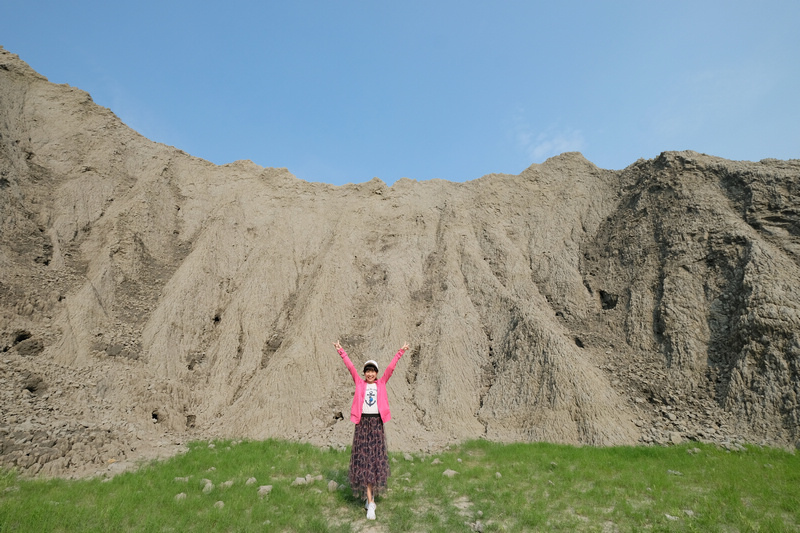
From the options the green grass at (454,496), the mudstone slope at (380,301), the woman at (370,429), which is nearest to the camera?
the green grass at (454,496)

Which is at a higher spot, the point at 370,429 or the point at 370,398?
the point at 370,398

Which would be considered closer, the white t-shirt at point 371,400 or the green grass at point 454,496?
the green grass at point 454,496

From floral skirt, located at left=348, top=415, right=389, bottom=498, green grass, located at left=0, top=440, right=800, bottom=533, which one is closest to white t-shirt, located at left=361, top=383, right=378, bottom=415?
floral skirt, located at left=348, top=415, right=389, bottom=498

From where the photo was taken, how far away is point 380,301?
2306 centimetres

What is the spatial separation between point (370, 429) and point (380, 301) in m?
14.8

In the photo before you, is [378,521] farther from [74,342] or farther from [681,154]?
[681,154]

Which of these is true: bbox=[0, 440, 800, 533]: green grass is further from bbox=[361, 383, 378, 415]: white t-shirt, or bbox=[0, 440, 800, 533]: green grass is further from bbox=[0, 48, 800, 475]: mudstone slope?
bbox=[0, 48, 800, 475]: mudstone slope

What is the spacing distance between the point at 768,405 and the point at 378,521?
1331 centimetres

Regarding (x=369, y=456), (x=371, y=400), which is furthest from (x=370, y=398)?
(x=369, y=456)

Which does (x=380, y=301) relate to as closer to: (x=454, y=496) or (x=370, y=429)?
(x=454, y=496)

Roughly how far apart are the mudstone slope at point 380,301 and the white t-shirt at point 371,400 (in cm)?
783

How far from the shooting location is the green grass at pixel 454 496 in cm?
743

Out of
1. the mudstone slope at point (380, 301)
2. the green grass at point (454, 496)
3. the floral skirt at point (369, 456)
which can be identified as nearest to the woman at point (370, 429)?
the floral skirt at point (369, 456)

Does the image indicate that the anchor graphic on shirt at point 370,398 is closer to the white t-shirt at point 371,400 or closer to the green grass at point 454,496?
the white t-shirt at point 371,400
